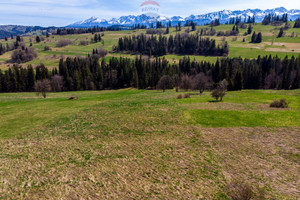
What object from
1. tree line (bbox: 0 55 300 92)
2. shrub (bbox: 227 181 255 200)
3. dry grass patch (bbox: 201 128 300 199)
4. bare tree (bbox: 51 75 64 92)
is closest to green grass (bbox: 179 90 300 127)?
dry grass patch (bbox: 201 128 300 199)

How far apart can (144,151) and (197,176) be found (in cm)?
818

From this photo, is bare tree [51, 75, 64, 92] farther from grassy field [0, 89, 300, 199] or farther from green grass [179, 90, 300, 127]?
green grass [179, 90, 300, 127]

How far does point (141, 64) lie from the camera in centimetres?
13912

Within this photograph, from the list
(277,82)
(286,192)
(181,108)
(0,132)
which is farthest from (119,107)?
(277,82)

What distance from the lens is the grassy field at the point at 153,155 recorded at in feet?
53.8

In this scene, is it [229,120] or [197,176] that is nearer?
[197,176]

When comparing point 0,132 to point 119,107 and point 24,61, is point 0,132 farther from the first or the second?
point 24,61

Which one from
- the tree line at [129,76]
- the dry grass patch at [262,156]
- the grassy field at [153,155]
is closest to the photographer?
the dry grass patch at [262,156]

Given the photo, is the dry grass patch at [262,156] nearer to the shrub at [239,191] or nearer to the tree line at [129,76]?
the shrub at [239,191]

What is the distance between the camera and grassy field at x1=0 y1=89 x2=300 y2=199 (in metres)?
16.4

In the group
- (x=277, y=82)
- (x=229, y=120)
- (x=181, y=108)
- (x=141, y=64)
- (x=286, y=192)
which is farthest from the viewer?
(x=141, y=64)

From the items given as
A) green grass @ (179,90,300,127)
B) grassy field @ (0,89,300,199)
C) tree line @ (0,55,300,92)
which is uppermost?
tree line @ (0,55,300,92)

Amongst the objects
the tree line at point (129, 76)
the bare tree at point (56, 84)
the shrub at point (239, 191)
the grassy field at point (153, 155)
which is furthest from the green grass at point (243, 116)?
the bare tree at point (56, 84)

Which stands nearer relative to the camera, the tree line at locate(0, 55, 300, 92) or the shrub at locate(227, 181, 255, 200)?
the shrub at locate(227, 181, 255, 200)
